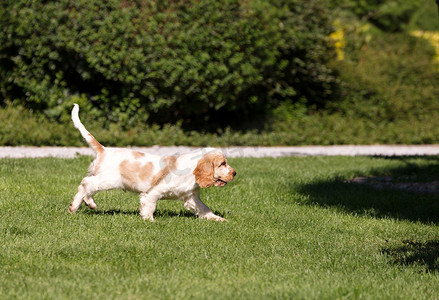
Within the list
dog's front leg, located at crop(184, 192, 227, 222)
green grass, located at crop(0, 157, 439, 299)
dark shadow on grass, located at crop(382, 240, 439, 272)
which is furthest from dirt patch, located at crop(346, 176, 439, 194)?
dog's front leg, located at crop(184, 192, 227, 222)

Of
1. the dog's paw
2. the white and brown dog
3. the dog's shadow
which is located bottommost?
the dog's shadow

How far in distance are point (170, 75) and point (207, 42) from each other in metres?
1.04

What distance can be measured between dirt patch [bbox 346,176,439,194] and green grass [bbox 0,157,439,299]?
1.83 feet

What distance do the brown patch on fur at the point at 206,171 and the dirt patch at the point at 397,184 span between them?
12.2 ft

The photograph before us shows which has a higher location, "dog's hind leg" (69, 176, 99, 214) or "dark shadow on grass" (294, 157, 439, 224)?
"dog's hind leg" (69, 176, 99, 214)

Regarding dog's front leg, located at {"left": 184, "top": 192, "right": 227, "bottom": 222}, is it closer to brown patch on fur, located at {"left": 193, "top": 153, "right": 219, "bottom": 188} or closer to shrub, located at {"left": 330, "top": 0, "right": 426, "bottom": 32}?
brown patch on fur, located at {"left": 193, "top": 153, "right": 219, "bottom": 188}

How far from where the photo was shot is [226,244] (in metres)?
5.32

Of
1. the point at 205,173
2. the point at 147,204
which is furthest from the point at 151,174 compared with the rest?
the point at 205,173

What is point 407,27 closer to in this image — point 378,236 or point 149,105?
point 149,105

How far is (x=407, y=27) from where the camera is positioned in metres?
26.7

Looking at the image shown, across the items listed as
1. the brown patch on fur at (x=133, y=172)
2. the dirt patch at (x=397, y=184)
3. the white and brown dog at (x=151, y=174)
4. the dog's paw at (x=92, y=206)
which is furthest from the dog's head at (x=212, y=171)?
the dirt patch at (x=397, y=184)

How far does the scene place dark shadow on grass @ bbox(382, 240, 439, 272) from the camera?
16.6 feet

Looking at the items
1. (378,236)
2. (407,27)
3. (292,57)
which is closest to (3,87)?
(292,57)

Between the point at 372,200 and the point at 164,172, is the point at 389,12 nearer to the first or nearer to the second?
the point at 372,200
